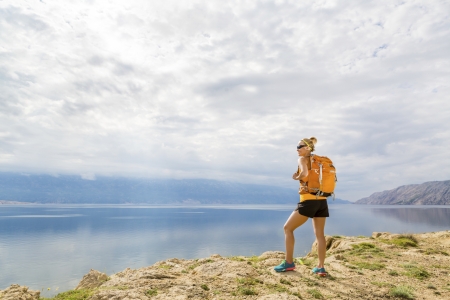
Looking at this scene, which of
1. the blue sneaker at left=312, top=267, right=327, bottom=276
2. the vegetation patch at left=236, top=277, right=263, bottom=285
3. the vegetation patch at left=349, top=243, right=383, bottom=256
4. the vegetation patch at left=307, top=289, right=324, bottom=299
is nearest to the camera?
the vegetation patch at left=307, top=289, right=324, bottom=299

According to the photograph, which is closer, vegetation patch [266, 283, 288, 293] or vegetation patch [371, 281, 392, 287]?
vegetation patch [266, 283, 288, 293]

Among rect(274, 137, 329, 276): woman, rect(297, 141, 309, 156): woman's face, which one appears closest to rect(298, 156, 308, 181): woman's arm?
rect(274, 137, 329, 276): woman

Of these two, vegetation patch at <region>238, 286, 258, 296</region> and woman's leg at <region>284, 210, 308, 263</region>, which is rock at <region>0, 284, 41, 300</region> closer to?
vegetation patch at <region>238, 286, 258, 296</region>

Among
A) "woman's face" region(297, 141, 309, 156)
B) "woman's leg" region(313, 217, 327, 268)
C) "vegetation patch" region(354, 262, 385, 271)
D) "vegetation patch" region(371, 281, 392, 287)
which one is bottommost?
"vegetation patch" region(354, 262, 385, 271)

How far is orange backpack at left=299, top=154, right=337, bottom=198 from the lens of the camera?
292 inches

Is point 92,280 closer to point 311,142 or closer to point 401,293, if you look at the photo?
point 311,142

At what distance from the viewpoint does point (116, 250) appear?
205ft

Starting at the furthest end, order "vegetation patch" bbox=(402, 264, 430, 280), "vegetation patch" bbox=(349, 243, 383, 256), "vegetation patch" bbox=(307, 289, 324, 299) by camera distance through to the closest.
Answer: "vegetation patch" bbox=(349, 243, 383, 256)
"vegetation patch" bbox=(402, 264, 430, 280)
"vegetation patch" bbox=(307, 289, 324, 299)

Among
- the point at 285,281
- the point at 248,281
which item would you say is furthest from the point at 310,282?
the point at 248,281

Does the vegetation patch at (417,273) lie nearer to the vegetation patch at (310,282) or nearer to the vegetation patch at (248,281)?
the vegetation patch at (310,282)

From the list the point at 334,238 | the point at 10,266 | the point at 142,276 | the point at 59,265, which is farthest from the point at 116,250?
the point at 142,276

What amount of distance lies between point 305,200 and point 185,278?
12.5 feet

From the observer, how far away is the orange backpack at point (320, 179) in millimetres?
7414

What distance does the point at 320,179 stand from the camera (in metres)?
7.45
